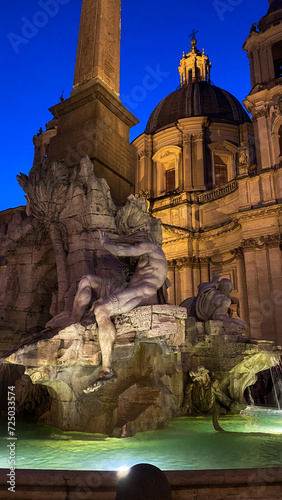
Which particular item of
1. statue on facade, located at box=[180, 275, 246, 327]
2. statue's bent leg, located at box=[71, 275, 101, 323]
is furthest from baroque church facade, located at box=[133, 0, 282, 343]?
statue's bent leg, located at box=[71, 275, 101, 323]

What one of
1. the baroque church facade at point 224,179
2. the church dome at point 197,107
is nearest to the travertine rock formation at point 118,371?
the baroque church facade at point 224,179

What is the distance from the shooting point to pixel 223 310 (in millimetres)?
8672

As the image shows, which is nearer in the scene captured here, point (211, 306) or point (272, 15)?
point (211, 306)

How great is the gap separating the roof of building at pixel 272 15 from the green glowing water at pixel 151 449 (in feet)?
82.9

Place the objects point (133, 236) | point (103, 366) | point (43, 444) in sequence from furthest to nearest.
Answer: point (133, 236)
point (103, 366)
point (43, 444)

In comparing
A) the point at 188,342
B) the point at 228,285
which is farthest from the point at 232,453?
the point at 228,285

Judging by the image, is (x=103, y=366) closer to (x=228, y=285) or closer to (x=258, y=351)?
(x=258, y=351)

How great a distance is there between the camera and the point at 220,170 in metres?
31.4

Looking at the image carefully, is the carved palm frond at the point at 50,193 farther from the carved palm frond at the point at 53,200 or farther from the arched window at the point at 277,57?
the arched window at the point at 277,57

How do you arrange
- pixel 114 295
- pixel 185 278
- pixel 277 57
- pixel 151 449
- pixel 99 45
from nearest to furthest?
pixel 151 449
pixel 114 295
pixel 99 45
pixel 277 57
pixel 185 278

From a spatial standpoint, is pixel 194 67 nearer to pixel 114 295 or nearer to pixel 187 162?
pixel 187 162

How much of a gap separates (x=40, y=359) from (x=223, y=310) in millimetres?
4721

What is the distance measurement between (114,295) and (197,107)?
102 feet

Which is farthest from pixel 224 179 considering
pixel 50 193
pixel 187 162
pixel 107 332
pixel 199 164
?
pixel 107 332
